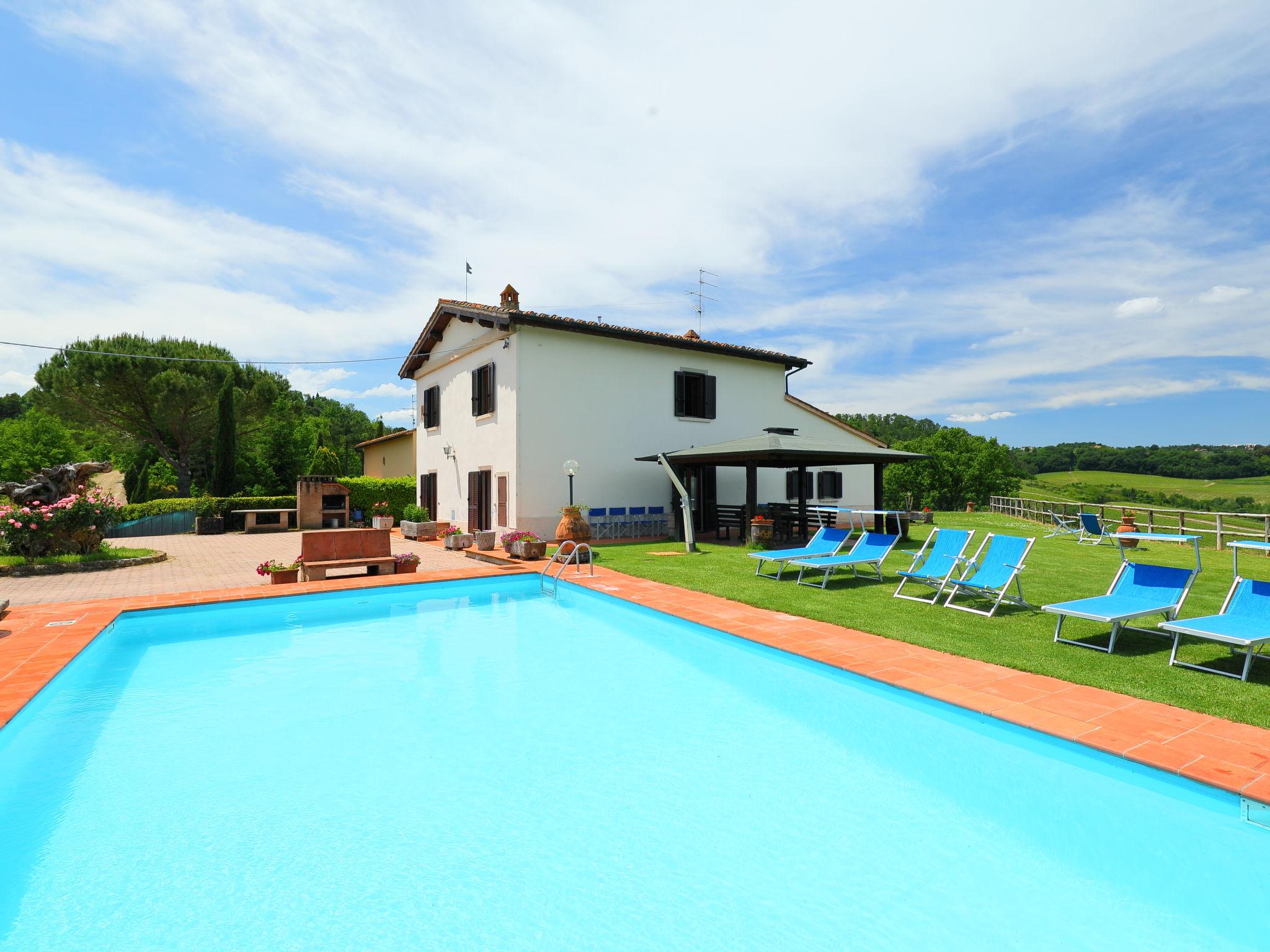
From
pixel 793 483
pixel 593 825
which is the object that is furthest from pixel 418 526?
pixel 593 825

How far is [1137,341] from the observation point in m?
19.1

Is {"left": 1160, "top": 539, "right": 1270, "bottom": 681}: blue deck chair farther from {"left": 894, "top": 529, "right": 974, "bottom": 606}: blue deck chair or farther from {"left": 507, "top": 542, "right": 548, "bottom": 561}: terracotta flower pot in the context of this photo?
{"left": 507, "top": 542, "right": 548, "bottom": 561}: terracotta flower pot

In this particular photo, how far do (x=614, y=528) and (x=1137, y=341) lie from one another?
56.5 ft

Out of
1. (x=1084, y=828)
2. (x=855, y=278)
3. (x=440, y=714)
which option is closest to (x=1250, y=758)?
(x=1084, y=828)

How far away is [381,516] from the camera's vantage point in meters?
22.3

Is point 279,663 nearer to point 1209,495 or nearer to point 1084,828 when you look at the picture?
point 1084,828

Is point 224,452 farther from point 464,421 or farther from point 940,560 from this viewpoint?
point 940,560

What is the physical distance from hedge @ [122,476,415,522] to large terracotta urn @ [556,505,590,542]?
36.1 ft

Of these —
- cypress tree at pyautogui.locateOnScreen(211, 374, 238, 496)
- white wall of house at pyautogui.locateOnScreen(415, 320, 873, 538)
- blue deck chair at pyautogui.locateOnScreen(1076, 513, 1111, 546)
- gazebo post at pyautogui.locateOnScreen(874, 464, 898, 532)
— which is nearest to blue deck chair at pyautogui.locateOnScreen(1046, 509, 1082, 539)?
blue deck chair at pyautogui.locateOnScreen(1076, 513, 1111, 546)

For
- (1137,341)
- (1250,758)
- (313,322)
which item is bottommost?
(1250,758)

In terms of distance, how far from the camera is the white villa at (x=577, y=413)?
15.5m

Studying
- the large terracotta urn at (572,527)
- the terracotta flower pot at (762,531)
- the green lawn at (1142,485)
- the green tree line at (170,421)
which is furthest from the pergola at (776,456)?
the green lawn at (1142,485)

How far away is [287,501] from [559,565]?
17298mm

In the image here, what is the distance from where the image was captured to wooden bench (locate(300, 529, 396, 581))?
1058cm
